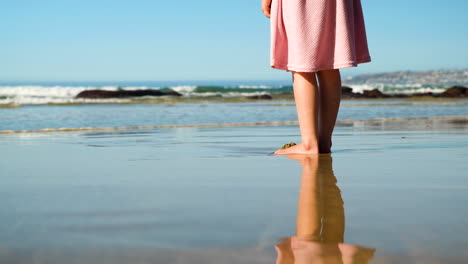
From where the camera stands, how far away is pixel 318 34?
2.57 meters

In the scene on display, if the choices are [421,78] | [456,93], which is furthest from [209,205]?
[421,78]

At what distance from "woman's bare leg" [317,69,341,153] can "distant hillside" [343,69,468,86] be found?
22.3 metres

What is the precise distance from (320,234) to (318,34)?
5.50 feet

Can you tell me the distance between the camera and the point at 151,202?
4.55 feet

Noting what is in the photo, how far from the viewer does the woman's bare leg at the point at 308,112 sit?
256cm

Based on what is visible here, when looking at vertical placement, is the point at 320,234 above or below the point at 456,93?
below

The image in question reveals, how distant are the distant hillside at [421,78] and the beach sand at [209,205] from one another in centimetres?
2297

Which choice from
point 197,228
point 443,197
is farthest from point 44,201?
point 443,197

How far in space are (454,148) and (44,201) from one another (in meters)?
1.95

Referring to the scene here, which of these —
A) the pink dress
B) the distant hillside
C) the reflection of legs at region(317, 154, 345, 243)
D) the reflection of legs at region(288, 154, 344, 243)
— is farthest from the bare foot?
the distant hillside

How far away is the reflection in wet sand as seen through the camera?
34.6 inches

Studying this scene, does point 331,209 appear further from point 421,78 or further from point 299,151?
point 421,78

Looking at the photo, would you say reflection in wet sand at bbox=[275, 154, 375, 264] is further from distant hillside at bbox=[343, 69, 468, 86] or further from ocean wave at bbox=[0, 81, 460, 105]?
distant hillside at bbox=[343, 69, 468, 86]

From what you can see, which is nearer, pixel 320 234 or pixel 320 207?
pixel 320 234
